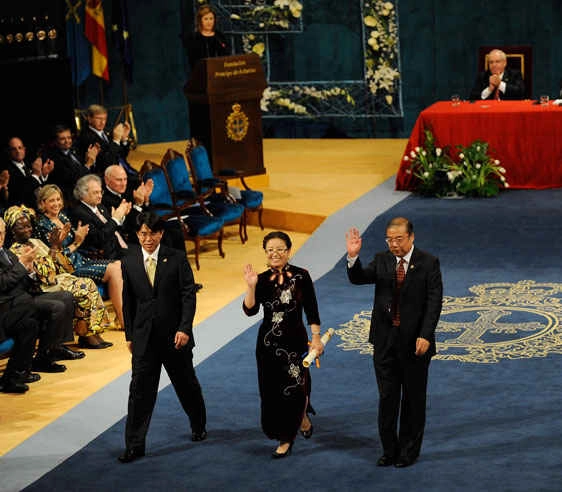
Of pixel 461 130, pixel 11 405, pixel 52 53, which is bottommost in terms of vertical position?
pixel 11 405

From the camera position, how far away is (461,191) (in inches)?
438

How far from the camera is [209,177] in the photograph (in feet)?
34.0

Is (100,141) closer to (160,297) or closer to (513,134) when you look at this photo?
(513,134)

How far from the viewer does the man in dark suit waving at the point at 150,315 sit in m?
5.45

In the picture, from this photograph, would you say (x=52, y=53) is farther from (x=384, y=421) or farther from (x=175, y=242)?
(x=384, y=421)

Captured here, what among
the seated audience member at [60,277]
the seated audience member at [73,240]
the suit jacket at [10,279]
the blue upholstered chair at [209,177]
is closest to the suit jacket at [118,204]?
the seated audience member at [73,240]

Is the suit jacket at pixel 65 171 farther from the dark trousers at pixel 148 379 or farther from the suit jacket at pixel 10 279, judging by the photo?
the dark trousers at pixel 148 379

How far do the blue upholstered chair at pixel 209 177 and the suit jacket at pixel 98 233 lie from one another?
2137 millimetres

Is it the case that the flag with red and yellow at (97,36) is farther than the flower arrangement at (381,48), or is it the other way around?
the flower arrangement at (381,48)

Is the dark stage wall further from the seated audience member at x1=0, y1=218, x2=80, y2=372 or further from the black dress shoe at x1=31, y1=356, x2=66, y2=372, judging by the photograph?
the black dress shoe at x1=31, y1=356, x2=66, y2=372

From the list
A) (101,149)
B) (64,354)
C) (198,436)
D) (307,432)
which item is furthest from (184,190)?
(307,432)

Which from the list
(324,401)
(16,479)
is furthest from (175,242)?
(16,479)

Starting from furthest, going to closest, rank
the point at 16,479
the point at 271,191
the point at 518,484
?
the point at 271,191 → the point at 16,479 → the point at 518,484

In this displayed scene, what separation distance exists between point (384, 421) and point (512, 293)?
3245mm
